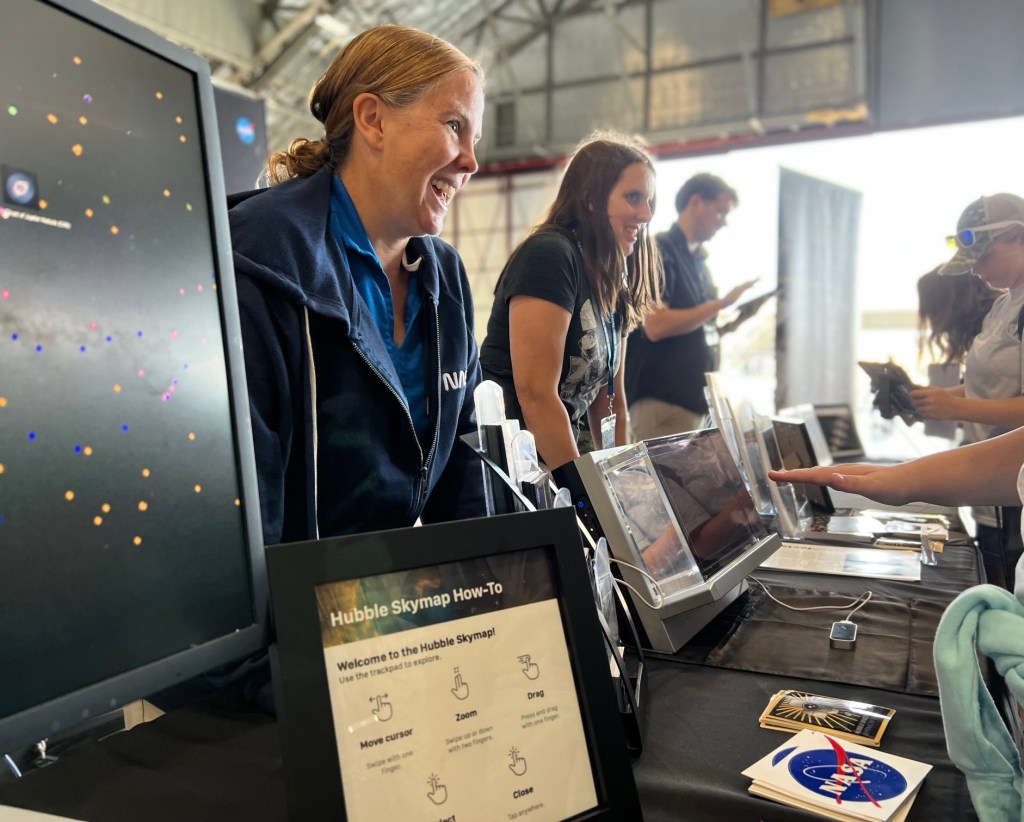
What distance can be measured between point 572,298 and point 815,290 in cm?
460

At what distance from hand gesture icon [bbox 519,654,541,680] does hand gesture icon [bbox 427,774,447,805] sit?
0.31 ft

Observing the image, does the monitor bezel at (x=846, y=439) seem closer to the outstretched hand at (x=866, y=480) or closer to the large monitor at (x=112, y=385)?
the outstretched hand at (x=866, y=480)

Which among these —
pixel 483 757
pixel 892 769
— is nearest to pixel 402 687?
pixel 483 757

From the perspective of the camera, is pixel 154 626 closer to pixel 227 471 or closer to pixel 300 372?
pixel 227 471

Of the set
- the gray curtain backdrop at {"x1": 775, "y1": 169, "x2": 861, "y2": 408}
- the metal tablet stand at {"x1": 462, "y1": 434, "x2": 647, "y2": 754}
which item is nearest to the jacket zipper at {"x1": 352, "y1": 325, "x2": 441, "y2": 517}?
the metal tablet stand at {"x1": 462, "y1": 434, "x2": 647, "y2": 754}

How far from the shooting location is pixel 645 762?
2.48 feet

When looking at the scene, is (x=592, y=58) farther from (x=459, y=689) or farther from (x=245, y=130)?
(x=459, y=689)

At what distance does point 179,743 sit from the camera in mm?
766

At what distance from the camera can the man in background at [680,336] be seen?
9.57ft

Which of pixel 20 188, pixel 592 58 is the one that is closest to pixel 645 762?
pixel 20 188

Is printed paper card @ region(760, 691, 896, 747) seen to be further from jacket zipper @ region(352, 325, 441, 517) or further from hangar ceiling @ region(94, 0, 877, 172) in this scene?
hangar ceiling @ region(94, 0, 877, 172)

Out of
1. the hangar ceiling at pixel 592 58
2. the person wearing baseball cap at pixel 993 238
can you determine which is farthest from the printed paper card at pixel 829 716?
the hangar ceiling at pixel 592 58

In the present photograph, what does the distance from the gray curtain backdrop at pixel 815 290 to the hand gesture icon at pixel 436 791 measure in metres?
5.44

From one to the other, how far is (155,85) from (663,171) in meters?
7.18
